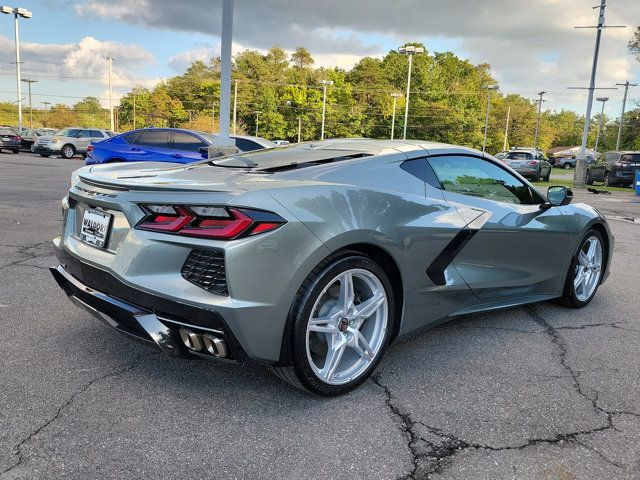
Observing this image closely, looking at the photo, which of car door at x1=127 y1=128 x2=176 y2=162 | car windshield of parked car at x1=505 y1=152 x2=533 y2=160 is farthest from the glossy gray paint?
car windshield of parked car at x1=505 y1=152 x2=533 y2=160

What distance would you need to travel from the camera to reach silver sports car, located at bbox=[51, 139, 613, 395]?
7.64 feet

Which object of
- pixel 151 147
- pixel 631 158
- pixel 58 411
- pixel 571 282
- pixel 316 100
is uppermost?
pixel 316 100

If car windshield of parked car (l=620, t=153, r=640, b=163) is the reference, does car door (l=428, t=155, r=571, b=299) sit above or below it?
below

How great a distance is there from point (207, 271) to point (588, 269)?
144 inches

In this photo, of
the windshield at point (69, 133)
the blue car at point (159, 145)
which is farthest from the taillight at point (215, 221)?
the windshield at point (69, 133)

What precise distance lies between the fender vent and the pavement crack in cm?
91

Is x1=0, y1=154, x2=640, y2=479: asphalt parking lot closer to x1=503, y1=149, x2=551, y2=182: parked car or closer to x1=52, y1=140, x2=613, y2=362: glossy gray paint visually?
x1=52, y1=140, x2=613, y2=362: glossy gray paint

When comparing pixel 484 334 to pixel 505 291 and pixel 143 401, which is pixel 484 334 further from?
pixel 143 401

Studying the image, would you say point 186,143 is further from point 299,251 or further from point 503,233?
point 299,251

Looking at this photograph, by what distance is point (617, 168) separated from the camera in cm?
2119

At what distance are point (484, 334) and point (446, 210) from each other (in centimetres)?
116

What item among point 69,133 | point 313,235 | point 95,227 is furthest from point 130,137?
point 69,133

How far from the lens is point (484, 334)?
3803 mm

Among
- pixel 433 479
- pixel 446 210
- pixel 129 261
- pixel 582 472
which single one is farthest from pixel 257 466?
pixel 446 210
